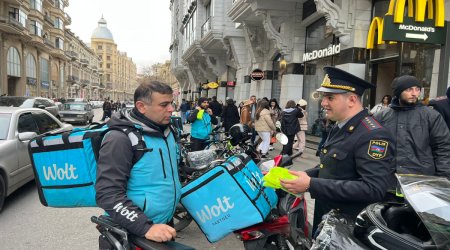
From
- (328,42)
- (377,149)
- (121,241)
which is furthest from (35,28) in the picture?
(377,149)

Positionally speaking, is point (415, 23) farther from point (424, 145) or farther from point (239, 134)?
point (424, 145)

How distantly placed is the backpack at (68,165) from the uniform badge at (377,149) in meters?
1.30

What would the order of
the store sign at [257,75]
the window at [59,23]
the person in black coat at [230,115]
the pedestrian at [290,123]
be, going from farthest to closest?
the window at [59,23]
the store sign at [257,75]
the person in black coat at [230,115]
the pedestrian at [290,123]

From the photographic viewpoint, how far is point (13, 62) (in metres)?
38.4

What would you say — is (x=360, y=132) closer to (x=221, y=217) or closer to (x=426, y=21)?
(x=221, y=217)

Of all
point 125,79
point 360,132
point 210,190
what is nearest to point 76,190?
point 210,190

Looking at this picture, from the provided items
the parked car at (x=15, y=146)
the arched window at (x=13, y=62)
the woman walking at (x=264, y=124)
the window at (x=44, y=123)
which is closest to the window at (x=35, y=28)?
the arched window at (x=13, y=62)

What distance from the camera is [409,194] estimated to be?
164 centimetres

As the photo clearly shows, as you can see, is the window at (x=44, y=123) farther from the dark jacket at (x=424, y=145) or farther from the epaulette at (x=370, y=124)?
the epaulette at (x=370, y=124)

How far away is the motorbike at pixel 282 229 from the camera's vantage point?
103 inches

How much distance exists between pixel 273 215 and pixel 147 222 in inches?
48.1

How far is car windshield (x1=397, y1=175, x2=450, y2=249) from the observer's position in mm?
1405

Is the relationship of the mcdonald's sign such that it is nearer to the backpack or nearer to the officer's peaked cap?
the officer's peaked cap

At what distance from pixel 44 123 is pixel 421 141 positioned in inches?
261
